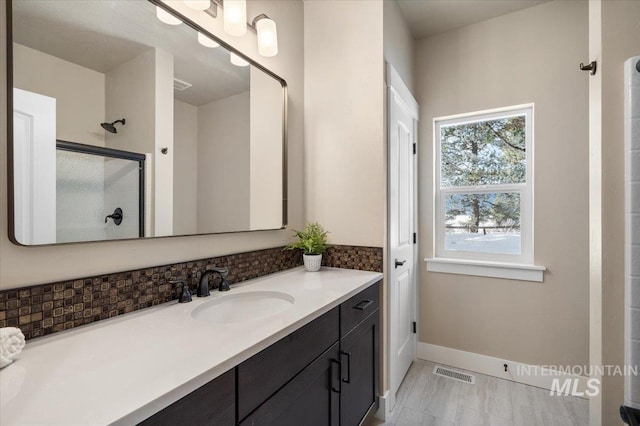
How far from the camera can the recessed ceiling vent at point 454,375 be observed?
221cm

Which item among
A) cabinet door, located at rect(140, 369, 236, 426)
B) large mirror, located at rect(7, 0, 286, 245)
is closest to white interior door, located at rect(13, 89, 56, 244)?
large mirror, located at rect(7, 0, 286, 245)

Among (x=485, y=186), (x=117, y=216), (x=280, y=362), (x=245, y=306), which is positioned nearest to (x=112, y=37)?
(x=117, y=216)

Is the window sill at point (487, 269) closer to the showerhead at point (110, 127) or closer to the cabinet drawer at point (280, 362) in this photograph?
the cabinet drawer at point (280, 362)

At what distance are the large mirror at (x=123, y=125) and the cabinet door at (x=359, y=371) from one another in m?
0.80

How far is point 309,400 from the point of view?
109cm

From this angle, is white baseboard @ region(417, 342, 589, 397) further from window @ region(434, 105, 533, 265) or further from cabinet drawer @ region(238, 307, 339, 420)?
cabinet drawer @ region(238, 307, 339, 420)

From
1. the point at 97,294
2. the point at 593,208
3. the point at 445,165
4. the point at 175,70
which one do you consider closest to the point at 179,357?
the point at 97,294

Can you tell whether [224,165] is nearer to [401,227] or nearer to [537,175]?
[401,227]

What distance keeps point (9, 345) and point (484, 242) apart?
8.79ft

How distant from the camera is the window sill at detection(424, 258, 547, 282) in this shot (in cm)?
215

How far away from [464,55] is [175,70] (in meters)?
2.24

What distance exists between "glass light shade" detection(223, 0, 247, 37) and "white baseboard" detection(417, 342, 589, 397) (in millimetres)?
2638

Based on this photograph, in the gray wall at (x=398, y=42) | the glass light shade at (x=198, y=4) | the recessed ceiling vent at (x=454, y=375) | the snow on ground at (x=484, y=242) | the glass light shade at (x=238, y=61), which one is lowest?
the recessed ceiling vent at (x=454, y=375)

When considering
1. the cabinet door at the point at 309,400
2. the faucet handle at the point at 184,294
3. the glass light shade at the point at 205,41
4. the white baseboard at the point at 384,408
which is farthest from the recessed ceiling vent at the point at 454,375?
the glass light shade at the point at 205,41
